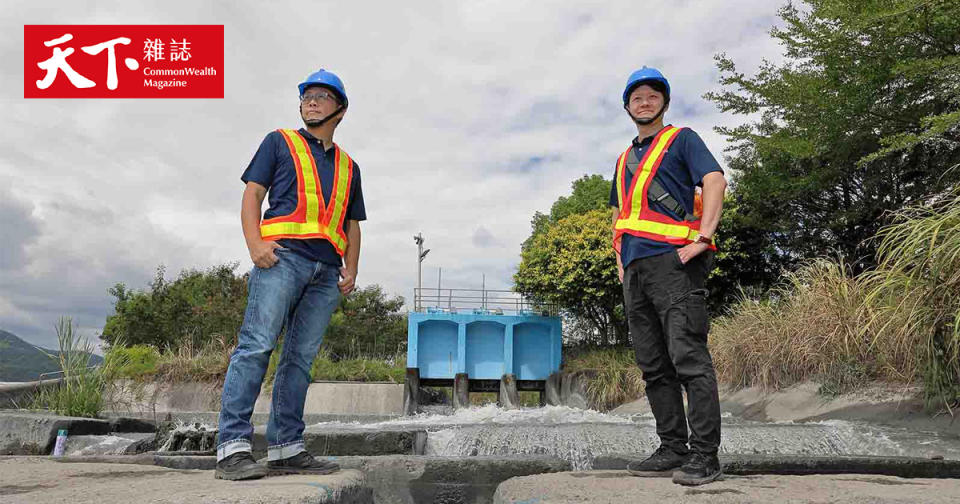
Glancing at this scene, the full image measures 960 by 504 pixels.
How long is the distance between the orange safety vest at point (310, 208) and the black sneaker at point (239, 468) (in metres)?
0.93

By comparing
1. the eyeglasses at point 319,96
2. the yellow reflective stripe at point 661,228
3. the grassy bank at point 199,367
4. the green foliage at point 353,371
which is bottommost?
the green foliage at point 353,371

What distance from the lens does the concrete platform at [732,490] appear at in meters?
2.18

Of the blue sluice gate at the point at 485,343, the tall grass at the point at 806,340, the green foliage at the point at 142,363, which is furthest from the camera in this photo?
the blue sluice gate at the point at 485,343

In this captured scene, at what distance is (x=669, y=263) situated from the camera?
9.43 ft

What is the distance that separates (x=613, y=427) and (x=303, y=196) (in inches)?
181

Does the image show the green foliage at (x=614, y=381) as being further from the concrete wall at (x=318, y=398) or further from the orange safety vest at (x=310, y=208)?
the orange safety vest at (x=310, y=208)

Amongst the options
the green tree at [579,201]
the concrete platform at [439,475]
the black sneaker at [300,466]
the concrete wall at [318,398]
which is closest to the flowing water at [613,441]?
the concrete platform at [439,475]

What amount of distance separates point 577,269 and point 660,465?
53.5 ft

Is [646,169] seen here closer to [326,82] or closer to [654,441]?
[326,82]

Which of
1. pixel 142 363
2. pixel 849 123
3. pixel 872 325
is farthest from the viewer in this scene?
pixel 142 363

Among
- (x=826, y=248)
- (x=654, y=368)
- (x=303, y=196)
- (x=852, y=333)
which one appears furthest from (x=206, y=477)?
(x=826, y=248)

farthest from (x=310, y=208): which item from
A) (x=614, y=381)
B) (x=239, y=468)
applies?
(x=614, y=381)

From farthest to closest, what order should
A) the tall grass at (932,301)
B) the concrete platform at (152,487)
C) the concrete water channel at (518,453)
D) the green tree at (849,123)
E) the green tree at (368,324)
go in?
the green tree at (368,324) < the green tree at (849,123) < the tall grass at (932,301) < the concrete water channel at (518,453) < the concrete platform at (152,487)

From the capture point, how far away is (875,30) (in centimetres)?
1197
